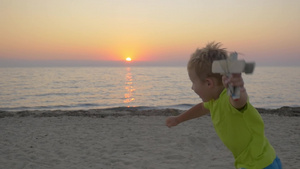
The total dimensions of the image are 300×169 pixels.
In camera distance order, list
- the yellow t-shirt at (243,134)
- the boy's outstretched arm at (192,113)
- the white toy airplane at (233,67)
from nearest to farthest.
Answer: the white toy airplane at (233,67) → the yellow t-shirt at (243,134) → the boy's outstretched arm at (192,113)

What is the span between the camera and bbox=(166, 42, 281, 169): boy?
6.66ft

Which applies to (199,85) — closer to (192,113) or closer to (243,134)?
(243,134)

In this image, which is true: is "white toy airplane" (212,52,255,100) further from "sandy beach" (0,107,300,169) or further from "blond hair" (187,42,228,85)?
"sandy beach" (0,107,300,169)

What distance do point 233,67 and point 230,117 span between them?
949 millimetres

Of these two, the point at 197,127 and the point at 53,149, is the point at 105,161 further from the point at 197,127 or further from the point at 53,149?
the point at 197,127

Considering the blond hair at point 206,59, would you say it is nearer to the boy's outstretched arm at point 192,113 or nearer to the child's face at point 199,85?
the child's face at point 199,85

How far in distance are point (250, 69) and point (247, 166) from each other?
1.29 metres

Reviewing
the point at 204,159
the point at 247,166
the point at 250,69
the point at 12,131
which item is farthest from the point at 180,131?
the point at 250,69

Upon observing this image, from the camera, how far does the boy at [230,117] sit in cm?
203

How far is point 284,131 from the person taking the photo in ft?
30.5

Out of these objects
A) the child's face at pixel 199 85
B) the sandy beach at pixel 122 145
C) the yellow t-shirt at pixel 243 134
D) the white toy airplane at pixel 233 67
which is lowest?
the sandy beach at pixel 122 145

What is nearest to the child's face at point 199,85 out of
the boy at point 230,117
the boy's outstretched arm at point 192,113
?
the boy at point 230,117

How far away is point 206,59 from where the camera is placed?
1.99 meters

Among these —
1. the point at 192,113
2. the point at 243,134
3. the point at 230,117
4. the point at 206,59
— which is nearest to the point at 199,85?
the point at 206,59
